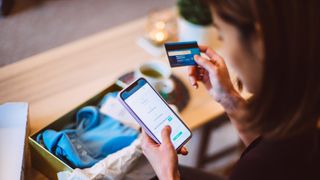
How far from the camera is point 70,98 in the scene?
1.00 m

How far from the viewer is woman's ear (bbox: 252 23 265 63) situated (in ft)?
2.04

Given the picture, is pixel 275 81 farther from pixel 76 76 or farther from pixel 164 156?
pixel 76 76

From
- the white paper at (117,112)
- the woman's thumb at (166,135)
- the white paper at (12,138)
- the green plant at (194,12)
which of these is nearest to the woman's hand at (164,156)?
the woman's thumb at (166,135)

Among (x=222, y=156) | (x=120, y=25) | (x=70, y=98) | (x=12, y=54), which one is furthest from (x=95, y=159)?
(x=222, y=156)

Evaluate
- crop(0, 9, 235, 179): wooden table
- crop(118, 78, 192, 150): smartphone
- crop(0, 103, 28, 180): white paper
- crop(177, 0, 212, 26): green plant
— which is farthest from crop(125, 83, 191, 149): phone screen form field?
crop(177, 0, 212, 26): green plant

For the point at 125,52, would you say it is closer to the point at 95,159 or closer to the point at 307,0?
the point at 95,159

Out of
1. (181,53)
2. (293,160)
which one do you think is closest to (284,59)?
(293,160)

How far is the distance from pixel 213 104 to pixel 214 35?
25 centimetres

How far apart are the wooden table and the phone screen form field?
0.11 meters

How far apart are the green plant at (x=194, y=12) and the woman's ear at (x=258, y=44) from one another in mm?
488

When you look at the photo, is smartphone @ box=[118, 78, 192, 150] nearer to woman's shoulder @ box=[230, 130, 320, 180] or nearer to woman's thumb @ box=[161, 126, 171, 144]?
woman's thumb @ box=[161, 126, 171, 144]

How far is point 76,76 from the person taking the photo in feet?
3.46

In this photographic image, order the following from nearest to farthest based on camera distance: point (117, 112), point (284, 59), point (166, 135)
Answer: point (284, 59), point (166, 135), point (117, 112)

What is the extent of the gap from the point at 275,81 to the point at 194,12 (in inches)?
21.7
